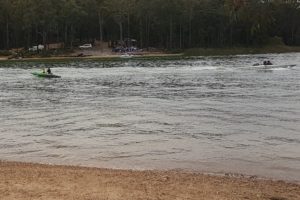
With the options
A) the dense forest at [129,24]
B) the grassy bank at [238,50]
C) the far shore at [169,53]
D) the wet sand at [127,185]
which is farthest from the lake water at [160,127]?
the grassy bank at [238,50]

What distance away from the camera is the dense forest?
131 m

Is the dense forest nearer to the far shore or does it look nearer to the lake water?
the far shore

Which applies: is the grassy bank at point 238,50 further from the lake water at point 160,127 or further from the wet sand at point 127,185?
the wet sand at point 127,185

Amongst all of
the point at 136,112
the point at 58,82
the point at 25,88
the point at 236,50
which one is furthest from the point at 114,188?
the point at 236,50

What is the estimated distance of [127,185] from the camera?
13.8 metres

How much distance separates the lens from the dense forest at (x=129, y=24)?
5172 inches

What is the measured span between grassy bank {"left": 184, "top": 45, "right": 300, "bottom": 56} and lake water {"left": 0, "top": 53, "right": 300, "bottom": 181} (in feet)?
273

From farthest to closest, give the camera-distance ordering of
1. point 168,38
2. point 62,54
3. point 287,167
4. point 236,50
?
1. point 168,38
2. point 236,50
3. point 62,54
4. point 287,167

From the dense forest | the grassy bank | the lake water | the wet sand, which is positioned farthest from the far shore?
the wet sand

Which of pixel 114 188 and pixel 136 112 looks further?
pixel 136 112

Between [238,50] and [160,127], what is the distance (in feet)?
382

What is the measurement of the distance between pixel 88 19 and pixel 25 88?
94891 millimetres

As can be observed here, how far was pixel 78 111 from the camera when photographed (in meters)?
33.6

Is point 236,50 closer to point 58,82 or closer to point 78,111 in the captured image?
point 58,82
